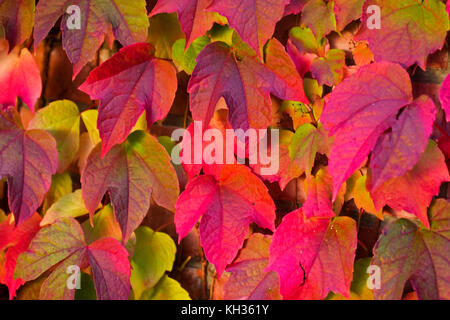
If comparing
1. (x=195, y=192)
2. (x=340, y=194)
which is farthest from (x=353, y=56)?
(x=195, y=192)

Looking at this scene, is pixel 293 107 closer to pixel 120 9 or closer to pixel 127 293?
pixel 120 9

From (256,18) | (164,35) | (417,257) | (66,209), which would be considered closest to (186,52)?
(164,35)

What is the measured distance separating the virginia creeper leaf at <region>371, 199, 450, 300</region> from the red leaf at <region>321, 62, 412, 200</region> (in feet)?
0.57

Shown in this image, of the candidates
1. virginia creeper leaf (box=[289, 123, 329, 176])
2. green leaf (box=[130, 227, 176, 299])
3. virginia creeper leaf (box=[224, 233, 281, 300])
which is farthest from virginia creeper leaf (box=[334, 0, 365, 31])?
green leaf (box=[130, 227, 176, 299])

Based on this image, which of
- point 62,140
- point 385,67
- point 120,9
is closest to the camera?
point 385,67

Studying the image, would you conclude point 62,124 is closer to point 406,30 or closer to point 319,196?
point 319,196

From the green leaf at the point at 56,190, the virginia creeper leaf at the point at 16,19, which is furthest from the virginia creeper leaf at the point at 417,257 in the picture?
the virginia creeper leaf at the point at 16,19

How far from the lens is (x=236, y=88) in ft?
2.31

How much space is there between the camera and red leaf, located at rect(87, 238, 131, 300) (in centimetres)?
79

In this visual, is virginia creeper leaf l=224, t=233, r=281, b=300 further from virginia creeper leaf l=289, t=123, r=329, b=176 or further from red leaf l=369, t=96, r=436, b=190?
red leaf l=369, t=96, r=436, b=190

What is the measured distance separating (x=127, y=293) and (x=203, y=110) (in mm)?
352

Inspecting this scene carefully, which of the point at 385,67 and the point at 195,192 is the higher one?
the point at 385,67

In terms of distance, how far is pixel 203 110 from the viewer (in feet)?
2.29

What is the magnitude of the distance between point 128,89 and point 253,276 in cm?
40
